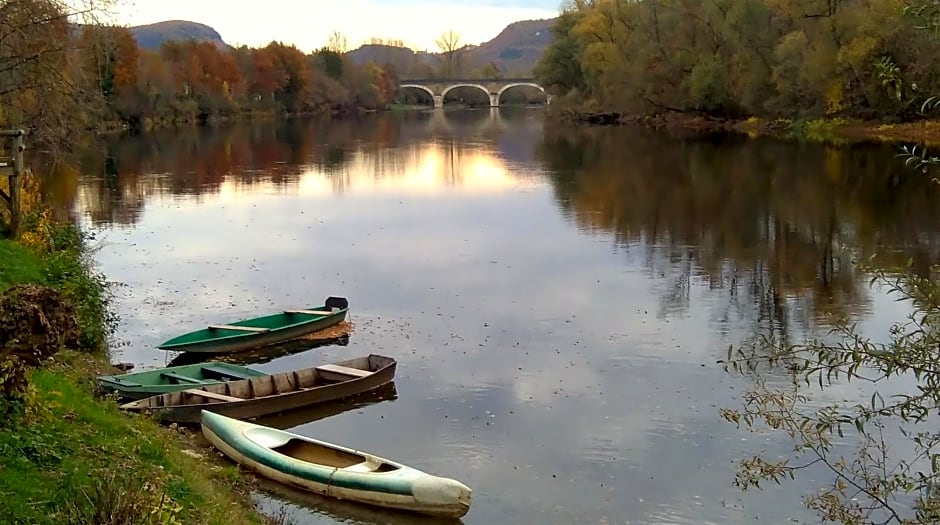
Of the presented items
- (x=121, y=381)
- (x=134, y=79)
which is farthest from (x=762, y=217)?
(x=134, y=79)

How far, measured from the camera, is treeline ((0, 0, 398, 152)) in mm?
16594

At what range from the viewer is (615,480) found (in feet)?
38.2

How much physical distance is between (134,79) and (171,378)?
8132 centimetres

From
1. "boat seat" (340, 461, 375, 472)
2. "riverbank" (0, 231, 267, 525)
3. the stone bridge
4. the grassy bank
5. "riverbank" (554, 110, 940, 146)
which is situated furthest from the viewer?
the stone bridge

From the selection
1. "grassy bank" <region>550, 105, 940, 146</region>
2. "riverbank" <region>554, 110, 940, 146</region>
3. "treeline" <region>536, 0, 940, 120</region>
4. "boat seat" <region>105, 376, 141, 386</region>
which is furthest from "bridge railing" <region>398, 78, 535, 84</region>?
"boat seat" <region>105, 376, 141, 386</region>

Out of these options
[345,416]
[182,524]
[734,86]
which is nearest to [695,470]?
[345,416]

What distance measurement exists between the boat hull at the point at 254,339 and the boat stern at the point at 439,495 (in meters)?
7.12

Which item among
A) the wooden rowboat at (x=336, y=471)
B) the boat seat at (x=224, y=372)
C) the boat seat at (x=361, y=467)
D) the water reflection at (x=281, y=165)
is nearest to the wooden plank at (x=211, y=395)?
the wooden rowboat at (x=336, y=471)

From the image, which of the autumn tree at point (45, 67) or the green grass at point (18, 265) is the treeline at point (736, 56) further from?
the green grass at point (18, 265)

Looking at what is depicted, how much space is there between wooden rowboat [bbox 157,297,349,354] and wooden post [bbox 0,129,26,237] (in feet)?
14.2

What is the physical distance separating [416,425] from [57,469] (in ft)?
21.7

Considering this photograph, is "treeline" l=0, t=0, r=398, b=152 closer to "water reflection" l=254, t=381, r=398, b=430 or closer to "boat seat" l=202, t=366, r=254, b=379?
"boat seat" l=202, t=366, r=254, b=379

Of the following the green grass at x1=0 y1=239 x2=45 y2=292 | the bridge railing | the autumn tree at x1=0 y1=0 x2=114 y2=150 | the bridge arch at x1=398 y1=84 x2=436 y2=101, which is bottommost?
the green grass at x1=0 y1=239 x2=45 y2=292

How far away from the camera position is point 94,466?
791 cm
